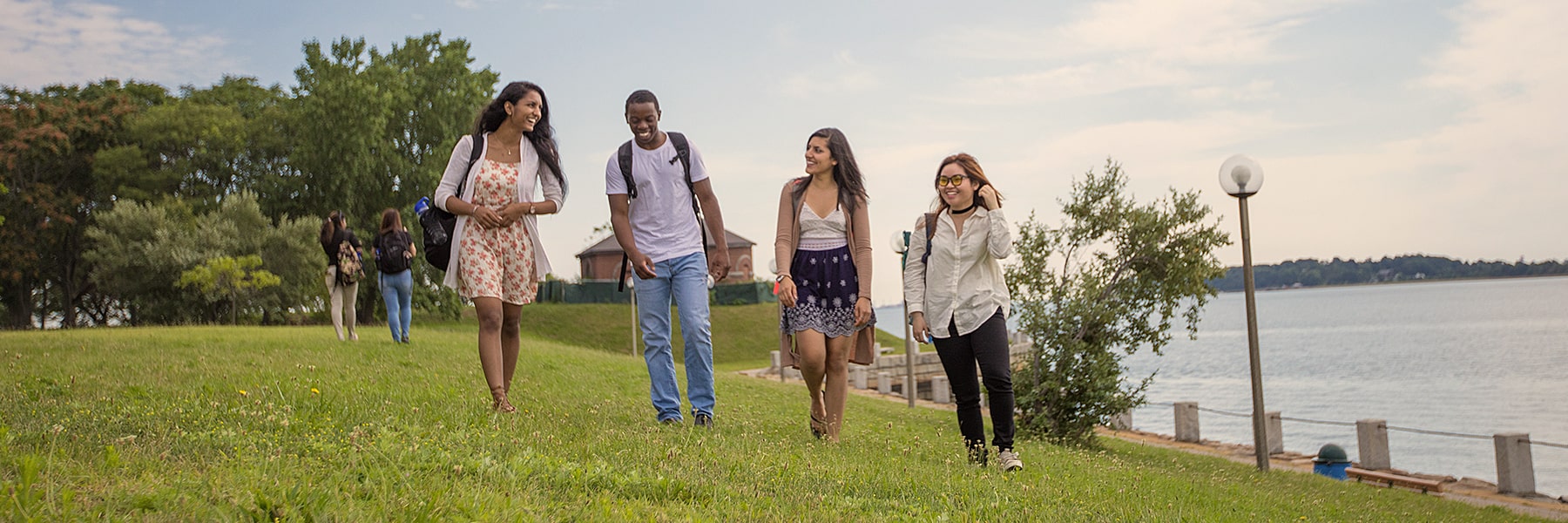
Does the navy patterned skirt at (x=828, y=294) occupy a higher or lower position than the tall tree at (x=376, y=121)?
lower

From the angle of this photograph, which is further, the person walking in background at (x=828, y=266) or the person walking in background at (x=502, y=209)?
the person walking in background at (x=828, y=266)

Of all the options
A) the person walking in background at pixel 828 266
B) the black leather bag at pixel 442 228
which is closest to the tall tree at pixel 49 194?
the black leather bag at pixel 442 228

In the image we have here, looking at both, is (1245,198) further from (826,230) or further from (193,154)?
(193,154)

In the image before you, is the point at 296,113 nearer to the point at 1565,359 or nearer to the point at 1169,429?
the point at 1169,429

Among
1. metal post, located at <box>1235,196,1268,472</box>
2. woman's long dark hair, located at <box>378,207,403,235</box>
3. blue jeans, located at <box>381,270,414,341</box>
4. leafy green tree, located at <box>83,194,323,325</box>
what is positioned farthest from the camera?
leafy green tree, located at <box>83,194,323,325</box>

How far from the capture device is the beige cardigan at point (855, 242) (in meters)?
6.80

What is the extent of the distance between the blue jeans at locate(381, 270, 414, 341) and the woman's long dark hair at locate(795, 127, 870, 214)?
9471mm

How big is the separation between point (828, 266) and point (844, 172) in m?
0.62

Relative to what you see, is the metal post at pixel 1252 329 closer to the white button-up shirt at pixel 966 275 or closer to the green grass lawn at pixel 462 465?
the green grass lawn at pixel 462 465

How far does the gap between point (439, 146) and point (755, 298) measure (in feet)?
74.4

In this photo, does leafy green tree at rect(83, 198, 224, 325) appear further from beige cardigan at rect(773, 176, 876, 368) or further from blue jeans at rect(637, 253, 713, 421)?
beige cardigan at rect(773, 176, 876, 368)

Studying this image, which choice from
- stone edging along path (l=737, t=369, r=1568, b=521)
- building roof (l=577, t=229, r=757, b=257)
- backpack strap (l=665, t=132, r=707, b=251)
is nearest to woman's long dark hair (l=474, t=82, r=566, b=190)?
backpack strap (l=665, t=132, r=707, b=251)

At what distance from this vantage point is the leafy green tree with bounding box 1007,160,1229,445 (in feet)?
49.1

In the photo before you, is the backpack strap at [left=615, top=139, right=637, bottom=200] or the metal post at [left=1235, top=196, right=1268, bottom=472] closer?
the backpack strap at [left=615, top=139, right=637, bottom=200]
